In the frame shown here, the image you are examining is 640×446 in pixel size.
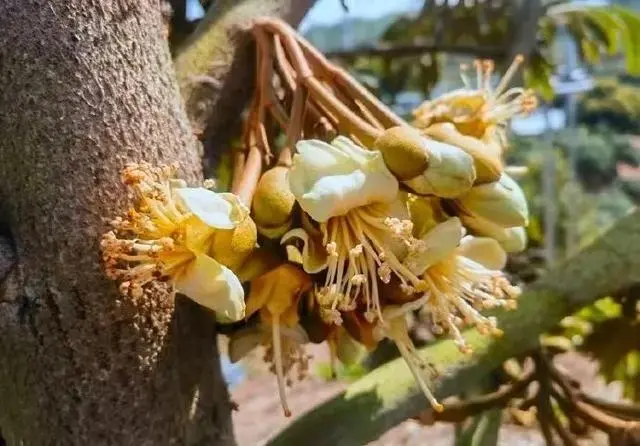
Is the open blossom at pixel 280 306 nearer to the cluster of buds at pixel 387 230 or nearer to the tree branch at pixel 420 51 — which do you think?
the cluster of buds at pixel 387 230

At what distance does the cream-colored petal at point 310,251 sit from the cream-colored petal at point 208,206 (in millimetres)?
35

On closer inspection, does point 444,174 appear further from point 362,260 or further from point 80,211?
point 80,211

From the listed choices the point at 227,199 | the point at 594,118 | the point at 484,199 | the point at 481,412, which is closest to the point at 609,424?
the point at 481,412

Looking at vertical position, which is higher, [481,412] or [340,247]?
[340,247]

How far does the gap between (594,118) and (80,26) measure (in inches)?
223

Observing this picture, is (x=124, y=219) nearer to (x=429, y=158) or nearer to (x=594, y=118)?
(x=429, y=158)

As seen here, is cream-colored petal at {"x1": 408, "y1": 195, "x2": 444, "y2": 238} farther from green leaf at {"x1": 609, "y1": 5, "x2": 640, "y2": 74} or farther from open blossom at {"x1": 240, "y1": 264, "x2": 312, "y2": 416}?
green leaf at {"x1": 609, "y1": 5, "x2": 640, "y2": 74}

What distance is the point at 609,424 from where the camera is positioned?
0.66 meters

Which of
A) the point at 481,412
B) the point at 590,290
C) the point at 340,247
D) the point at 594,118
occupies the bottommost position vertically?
the point at 594,118

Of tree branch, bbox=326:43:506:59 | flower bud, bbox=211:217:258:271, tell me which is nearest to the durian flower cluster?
flower bud, bbox=211:217:258:271

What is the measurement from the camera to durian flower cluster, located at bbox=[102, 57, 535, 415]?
0.42 meters

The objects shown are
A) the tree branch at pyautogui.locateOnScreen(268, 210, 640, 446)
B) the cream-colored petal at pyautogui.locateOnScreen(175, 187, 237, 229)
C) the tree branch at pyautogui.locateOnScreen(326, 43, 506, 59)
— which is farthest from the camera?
the tree branch at pyautogui.locateOnScreen(326, 43, 506, 59)

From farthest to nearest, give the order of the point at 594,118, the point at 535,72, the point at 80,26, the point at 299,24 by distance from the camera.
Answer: the point at 594,118
the point at 535,72
the point at 299,24
the point at 80,26

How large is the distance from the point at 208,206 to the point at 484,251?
0.17 meters
